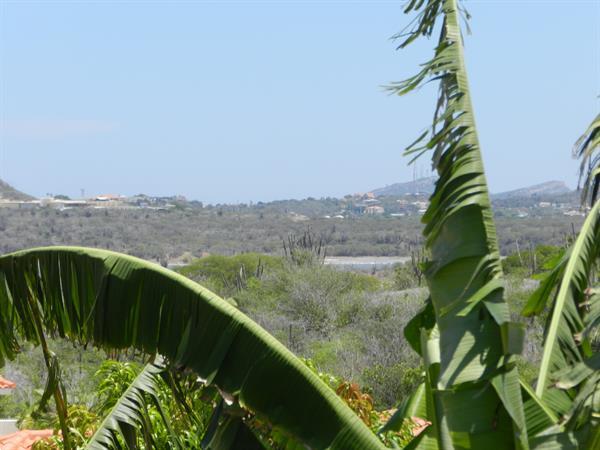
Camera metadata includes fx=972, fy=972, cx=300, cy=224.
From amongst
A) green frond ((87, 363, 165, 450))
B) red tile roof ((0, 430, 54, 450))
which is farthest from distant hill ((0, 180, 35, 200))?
green frond ((87, 363, 165, 450))

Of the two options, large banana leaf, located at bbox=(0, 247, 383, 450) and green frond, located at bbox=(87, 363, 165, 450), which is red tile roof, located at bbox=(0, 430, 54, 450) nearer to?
green frond, located at bbox=(87, 363, 165, 450)

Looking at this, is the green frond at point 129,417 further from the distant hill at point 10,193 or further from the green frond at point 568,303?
the distant hill at point 10,193

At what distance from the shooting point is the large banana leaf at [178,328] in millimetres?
4348

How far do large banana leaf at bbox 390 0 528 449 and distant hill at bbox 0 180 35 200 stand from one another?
11071 cm

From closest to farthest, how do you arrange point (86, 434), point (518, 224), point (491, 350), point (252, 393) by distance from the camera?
point (491, 350) → point (252, 393) → point (86, 434) → point (518, 224)

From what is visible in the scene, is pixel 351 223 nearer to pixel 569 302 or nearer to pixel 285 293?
pixel 285 293

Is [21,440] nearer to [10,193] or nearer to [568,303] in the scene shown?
[568,303]

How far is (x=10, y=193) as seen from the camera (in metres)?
114

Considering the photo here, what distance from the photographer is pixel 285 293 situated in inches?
1368

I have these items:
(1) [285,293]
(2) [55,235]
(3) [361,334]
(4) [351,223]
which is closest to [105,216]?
(2) [55,235]

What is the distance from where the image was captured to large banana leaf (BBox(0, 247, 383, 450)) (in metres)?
4.35

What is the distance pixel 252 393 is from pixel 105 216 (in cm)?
9092

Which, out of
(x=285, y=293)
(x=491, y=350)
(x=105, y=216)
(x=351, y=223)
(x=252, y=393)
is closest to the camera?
(x=491, y=350)

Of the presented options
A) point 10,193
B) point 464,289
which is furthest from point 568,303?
point 10,193
